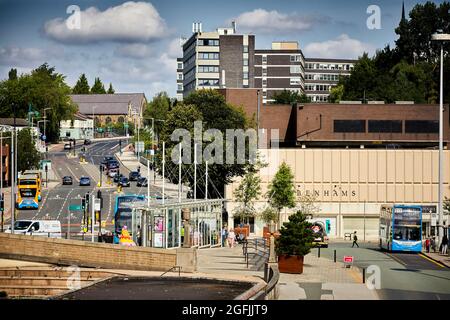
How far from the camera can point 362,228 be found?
94562 mm

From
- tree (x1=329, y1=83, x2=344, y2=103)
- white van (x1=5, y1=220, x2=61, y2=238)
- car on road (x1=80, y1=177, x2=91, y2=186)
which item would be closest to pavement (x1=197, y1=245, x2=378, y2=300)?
white van (x1=5, y1=220, x2=61, y2=238)

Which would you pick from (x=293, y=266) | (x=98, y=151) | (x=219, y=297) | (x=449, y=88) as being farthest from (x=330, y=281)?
(x=98, y=151)

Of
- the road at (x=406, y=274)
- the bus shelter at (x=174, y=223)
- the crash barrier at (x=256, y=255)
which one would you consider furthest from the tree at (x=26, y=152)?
the road at (x=406, y=274)

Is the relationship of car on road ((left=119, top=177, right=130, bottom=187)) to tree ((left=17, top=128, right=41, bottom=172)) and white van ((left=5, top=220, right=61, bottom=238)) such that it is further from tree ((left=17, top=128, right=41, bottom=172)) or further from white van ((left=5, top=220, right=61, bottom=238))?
white van ((left=5, top=220, right=61, bottom=238))

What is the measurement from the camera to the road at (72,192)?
9381cm

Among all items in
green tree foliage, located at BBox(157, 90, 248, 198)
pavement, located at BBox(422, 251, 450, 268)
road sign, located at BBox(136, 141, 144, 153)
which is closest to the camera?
pavement, located at BBox(422, 251, 450, 268)

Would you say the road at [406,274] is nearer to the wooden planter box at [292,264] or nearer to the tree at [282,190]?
the wooden planter box at [292,264]

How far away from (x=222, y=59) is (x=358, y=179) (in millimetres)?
81752

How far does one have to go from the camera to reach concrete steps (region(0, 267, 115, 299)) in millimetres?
36156

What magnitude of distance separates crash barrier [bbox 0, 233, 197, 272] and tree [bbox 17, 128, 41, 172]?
81.1m

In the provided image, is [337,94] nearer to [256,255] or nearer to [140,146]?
[140,146]

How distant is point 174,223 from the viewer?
5375 cm
